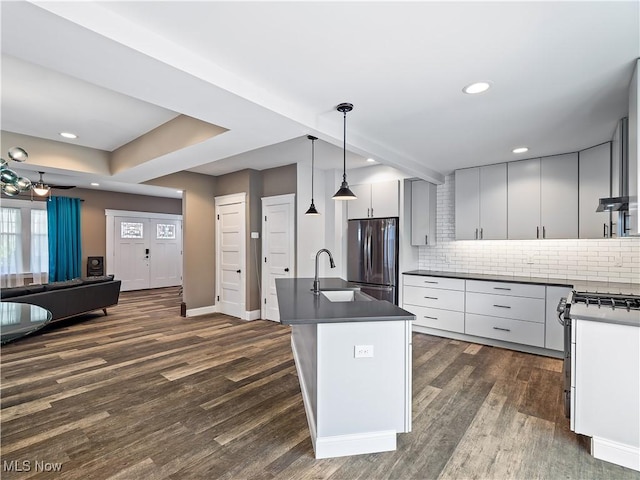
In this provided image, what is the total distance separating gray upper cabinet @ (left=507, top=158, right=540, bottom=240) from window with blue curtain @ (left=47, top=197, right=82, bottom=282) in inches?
349

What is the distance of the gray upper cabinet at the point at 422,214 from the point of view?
16.3 feet

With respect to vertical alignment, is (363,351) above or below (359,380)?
above

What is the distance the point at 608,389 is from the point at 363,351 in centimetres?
156

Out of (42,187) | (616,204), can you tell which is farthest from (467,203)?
(42,187)

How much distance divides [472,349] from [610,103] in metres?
2.94

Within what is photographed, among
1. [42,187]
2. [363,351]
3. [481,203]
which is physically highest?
[42,187]

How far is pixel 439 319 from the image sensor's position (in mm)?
4586

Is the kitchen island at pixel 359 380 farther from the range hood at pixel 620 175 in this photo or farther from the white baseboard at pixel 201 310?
the white baseboard at pixel 201 310

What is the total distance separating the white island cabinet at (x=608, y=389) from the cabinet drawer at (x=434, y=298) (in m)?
2.26

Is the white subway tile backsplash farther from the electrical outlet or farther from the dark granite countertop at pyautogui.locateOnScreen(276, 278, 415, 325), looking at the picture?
the electrical outlet

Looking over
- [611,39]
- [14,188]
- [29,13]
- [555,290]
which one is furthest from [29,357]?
[555,290]

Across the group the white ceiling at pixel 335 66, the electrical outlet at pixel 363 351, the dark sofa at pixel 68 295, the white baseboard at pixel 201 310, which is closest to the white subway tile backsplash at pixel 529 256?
the white ceiling at pixel 335 66

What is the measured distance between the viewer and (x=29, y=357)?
3.80 metres

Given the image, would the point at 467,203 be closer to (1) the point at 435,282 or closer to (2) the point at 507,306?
(1) the point at 435,282
